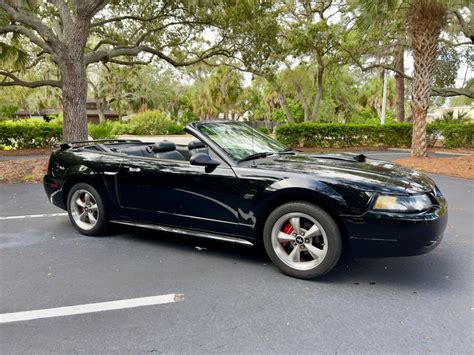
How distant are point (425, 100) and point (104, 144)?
1198 cm

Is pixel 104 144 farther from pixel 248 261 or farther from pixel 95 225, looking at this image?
pixel 248 261

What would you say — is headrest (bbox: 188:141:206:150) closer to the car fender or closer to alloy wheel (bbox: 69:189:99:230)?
the car fender

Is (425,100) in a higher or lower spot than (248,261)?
higher

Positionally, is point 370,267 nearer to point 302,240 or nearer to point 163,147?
point 302,240

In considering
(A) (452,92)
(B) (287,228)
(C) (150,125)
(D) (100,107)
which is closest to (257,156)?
(B) (287,228)

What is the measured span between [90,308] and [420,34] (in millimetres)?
13632

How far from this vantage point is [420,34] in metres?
12.8

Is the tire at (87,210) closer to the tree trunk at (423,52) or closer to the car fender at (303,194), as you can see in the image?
the car fender at (303,194)

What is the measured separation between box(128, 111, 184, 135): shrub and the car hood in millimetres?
34755

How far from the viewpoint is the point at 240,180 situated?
374cm

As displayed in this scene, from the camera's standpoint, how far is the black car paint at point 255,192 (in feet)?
10.6

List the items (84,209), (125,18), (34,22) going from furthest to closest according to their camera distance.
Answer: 1. (125,18)
2. (34,22)
3. (84,209)

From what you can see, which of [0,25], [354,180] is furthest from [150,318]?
[0,25]

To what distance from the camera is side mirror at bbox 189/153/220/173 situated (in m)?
3.84
